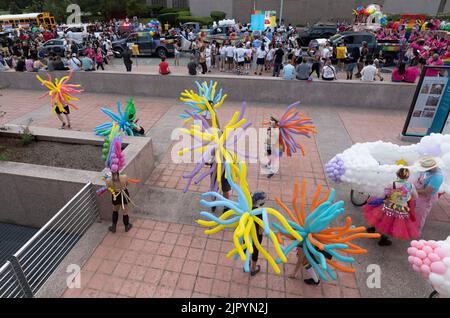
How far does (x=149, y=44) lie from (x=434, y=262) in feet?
65.8

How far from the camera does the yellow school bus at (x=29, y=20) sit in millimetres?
32481

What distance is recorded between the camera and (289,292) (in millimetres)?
4438

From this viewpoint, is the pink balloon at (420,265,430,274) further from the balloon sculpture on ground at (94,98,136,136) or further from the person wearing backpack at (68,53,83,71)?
the person wearing backpack at (68,53,83,71)

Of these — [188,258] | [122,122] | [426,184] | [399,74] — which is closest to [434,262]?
[426,184]

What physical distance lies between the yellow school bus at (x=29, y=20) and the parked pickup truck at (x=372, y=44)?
3130 cm

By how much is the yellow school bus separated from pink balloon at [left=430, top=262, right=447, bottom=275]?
129ft

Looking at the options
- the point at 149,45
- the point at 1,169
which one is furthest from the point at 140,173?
the point at 149,45

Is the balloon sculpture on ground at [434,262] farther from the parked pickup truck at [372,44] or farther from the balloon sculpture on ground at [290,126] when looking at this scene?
the parked pickup truck at [372,44]

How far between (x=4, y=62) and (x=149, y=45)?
824 centimetres

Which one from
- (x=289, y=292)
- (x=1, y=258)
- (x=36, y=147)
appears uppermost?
(x=36, y=147)

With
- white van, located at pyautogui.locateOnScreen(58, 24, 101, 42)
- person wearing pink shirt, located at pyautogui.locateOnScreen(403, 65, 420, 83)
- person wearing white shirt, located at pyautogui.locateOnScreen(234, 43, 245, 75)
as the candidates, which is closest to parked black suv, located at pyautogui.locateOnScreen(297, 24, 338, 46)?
person wearing white shirt, located at pyautogui.locateOnScreen(234, 43, 245, 75)

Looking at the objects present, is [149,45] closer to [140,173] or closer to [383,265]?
[140,173]

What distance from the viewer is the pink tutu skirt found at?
15.8 feet

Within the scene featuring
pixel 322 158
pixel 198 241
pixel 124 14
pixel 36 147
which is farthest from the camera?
pixel 124 14
